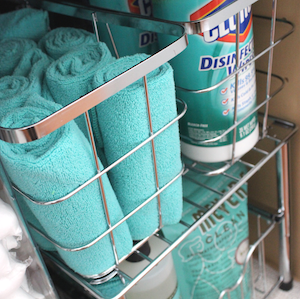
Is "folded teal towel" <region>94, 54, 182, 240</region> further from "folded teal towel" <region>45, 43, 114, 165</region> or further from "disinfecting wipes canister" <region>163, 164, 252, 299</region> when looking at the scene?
"disinfecting wipes canister" <region>163, 164, 252, 299</region>

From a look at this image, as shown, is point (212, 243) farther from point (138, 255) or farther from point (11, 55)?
point (11, 55)

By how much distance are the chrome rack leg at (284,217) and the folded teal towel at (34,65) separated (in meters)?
0.36

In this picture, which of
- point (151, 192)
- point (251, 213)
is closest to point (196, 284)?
point (251, 213)

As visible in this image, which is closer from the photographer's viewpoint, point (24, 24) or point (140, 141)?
point (140, 141)

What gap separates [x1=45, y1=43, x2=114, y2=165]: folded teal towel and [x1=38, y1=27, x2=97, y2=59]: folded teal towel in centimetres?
3

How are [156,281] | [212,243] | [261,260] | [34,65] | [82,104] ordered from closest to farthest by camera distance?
[82,104] < [34,65] < [156,281] < [212,243] < [261,260]

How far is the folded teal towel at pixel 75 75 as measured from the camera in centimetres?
33

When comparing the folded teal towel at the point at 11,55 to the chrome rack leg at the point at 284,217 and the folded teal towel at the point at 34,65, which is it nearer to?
the folded teal towel at the point at 34,65

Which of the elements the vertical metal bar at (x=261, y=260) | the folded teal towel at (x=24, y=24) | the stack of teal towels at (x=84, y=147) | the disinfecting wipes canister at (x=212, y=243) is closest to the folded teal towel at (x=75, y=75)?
the stack of teal towels at (x=84, y=147)

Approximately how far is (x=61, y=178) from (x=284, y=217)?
0.48 meters

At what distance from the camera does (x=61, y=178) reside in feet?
0.91

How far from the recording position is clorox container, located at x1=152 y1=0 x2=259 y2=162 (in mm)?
360

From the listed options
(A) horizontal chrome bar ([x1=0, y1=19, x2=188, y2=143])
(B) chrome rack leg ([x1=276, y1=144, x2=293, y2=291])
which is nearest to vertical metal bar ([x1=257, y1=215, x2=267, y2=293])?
(B) chrome rack leg ([x1=276, y1=144, x2=293, y2=291])

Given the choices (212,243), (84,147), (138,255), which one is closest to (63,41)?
(84,147)
